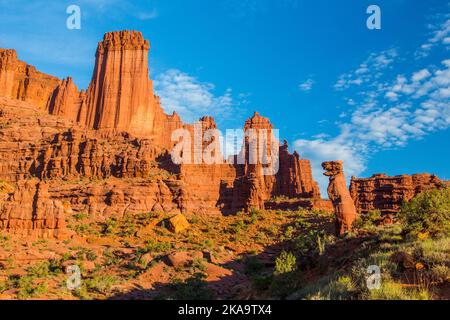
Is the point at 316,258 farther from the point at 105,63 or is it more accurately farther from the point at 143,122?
the point at 105,63

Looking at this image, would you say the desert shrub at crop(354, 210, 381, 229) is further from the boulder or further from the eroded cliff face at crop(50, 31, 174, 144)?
the eroded cliff face at crop(50, 31, 174, 144)

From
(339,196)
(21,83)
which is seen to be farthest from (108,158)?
(21,83)

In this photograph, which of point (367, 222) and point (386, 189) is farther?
point (386, 189)

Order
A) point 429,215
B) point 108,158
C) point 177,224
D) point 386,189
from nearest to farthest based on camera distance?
point 429,215 < point 177,224 < point 108,158 < point 386,189

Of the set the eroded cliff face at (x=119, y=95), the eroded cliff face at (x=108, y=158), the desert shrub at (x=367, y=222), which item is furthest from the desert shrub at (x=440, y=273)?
the eroded cliff face at (x=119, y=95)

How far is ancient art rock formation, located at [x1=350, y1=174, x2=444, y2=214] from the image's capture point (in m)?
69.0

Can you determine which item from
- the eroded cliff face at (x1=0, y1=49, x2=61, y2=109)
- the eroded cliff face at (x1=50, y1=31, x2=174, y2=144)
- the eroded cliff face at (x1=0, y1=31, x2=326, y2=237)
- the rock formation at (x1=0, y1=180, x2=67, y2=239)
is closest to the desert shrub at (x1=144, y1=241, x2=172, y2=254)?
the rock formation at (x1=0, y1=180, x2=67, y2=239)

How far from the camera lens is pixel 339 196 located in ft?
93.9

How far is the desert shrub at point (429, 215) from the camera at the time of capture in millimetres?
20000

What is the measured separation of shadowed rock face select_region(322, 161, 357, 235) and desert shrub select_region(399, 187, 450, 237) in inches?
271

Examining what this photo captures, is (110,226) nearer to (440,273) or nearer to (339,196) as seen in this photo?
(339,196)

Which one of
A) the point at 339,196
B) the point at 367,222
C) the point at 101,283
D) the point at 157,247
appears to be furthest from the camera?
the point at 157,247

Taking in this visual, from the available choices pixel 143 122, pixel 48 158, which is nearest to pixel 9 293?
pixel 48 158

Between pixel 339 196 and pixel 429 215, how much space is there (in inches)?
331
